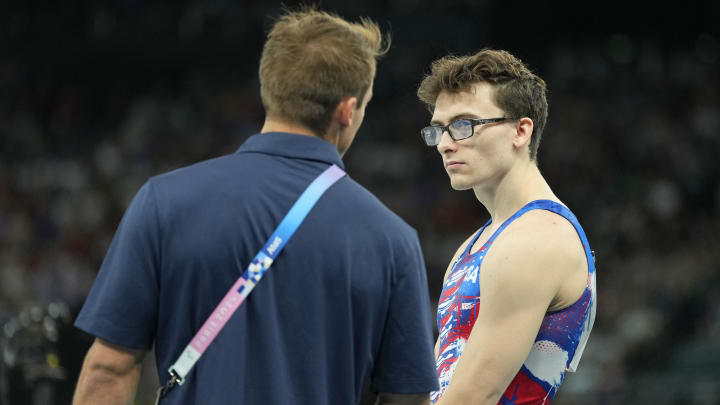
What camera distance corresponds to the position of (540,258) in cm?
316

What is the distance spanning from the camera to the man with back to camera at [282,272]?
89.0 inches

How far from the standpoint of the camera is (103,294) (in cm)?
226

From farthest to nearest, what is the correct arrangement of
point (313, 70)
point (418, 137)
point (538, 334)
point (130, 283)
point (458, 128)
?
point (418, 137) < point (458, 128) < point (538, 334) < point (313, 70) < point (130, 283)

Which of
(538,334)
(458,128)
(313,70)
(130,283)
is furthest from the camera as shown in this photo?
(458,128)

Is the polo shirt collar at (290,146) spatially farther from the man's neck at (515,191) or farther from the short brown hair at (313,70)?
the man's neck at (515,191)

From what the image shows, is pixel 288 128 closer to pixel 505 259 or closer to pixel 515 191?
pixel 505 259

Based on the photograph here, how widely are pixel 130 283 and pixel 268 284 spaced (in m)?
0.31

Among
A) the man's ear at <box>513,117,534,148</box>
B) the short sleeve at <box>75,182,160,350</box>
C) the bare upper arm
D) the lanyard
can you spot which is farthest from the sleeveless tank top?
the short sleeve at <box>75,182,160,350</box>

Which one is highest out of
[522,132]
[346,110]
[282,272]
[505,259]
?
[346,110]

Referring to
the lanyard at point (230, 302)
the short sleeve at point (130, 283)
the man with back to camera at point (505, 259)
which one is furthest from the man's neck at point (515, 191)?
the short sleeve at point (130, 283)

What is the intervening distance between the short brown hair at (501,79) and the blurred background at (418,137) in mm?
6087

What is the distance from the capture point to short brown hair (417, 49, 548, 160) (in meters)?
3.50

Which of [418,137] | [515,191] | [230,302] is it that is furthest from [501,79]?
[418,137]

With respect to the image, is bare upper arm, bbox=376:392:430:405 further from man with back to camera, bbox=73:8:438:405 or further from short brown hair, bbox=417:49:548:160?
short brown hair, bbox=417:49:548:160
